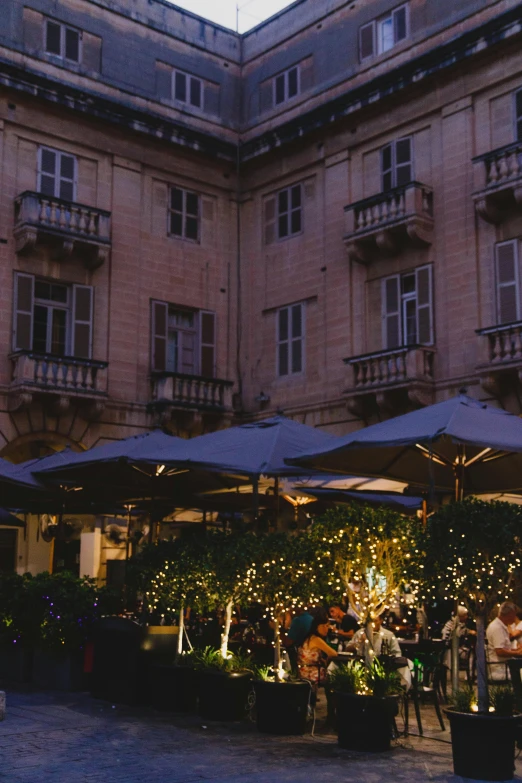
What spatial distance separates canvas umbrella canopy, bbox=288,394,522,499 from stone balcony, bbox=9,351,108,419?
11326mm

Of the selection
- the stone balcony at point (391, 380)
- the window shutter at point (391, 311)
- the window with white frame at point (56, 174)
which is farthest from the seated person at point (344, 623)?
the window with white frame at point (56, 174)

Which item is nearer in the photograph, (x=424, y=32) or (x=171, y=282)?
(x=424, y=32)

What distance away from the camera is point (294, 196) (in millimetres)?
26000

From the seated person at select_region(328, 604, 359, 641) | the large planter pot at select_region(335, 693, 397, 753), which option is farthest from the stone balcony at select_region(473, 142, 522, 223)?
the large planter pot at select_region(335, 693, 397, 753)

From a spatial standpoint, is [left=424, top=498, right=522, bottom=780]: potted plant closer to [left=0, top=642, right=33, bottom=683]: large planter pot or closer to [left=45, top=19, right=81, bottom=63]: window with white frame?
[left=0, top=642, right=33, bottom=683]: large planter pot

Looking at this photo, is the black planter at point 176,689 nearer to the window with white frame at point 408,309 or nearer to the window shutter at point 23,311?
the window with white frame at point 408,309

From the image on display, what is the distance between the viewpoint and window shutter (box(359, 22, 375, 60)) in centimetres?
2462

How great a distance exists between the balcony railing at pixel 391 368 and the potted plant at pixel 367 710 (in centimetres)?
1238

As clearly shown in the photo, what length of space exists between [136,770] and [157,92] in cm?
2142

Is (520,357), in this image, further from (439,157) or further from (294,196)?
(294,196)

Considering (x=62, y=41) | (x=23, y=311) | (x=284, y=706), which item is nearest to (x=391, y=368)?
(x=23, y=311)

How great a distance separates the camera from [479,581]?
27.2 feet

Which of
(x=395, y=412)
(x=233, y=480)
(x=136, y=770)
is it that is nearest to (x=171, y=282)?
(x=395, y=412)

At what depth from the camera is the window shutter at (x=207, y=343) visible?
26.0 metres
